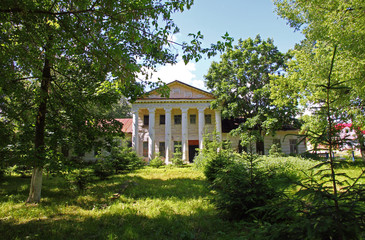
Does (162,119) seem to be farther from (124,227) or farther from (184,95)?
(124,227)

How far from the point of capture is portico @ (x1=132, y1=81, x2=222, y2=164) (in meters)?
23.2

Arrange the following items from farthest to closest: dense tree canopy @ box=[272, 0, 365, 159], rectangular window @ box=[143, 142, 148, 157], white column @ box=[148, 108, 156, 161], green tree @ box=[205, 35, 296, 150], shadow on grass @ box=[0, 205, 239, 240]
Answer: rectangular window @ box=[143, 142, 148, 157], white column @ box=[148, 108, 156, 161], green tree @ box=[205, 35, 296, 150], dense tree canopy @ box=[272, 0, 365, 159], shadow on grass @ box=[0, 205, 239, 240]

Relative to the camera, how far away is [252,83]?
2138cm

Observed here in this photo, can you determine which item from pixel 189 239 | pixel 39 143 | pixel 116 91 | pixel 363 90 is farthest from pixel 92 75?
pixel 363 90

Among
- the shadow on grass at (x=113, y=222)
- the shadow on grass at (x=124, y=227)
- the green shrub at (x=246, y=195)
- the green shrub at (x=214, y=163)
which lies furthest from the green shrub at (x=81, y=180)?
the green shrub at (x=246, y=195)

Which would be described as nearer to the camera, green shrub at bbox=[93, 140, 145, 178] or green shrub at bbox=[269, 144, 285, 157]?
green shrub at bbox=[93, 140, 145, 178]

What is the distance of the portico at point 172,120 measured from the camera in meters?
23.2

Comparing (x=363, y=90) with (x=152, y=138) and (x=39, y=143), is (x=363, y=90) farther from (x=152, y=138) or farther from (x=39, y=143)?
(x=152, y=138)

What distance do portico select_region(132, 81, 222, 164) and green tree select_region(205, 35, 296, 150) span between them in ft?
8.29

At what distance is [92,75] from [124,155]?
28.1ft

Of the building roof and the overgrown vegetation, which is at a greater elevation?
the building roof

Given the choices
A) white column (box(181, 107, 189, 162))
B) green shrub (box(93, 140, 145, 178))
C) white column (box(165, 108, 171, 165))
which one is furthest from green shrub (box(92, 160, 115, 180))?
white column (box(181, 107, 189, 162))

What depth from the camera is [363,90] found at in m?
8.25

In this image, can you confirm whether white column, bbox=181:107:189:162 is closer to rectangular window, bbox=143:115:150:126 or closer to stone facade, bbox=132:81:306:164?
stone facade, bbox=132:81:306:164
